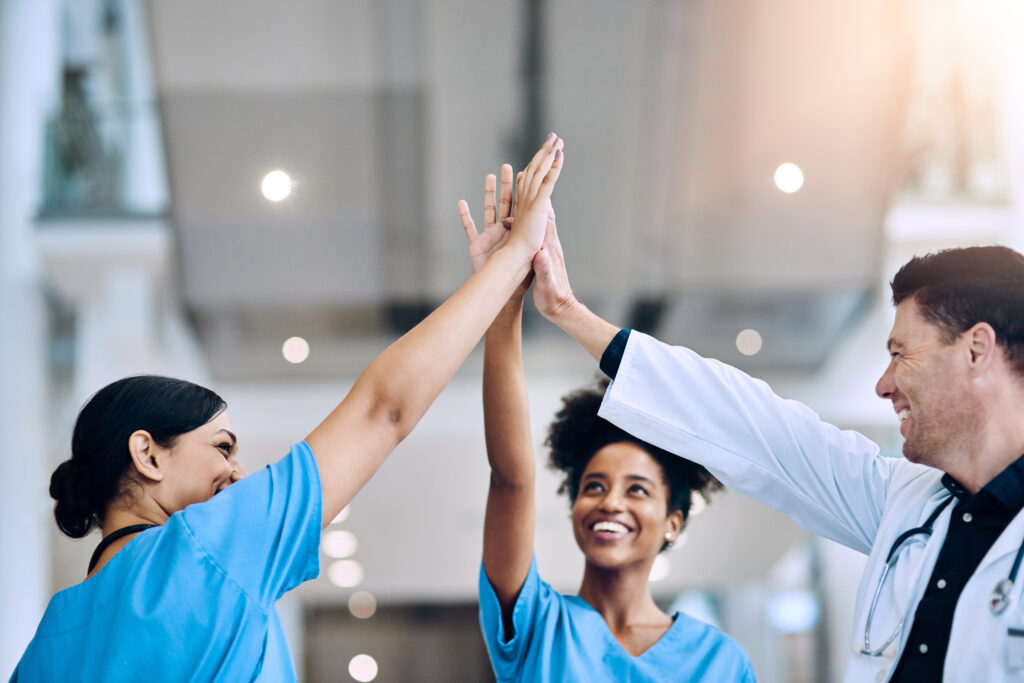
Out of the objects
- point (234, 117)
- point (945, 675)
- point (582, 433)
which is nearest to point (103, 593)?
point (945, 675)

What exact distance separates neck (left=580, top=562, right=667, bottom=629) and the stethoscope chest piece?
29.7 inches

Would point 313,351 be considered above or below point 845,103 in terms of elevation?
below

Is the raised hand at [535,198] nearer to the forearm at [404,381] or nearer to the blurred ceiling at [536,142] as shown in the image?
the forearm at [404,381]

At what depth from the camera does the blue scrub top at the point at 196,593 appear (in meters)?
1.15

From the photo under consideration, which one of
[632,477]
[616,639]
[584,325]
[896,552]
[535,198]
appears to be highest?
[535,198]

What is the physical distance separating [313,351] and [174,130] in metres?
1.43

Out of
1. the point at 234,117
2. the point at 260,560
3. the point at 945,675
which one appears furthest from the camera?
the point at 234,117

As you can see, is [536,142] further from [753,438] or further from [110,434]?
[110,434]

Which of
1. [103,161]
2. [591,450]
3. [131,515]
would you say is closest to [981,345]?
[591,450]

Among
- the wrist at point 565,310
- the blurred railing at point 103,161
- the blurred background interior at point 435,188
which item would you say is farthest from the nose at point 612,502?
the blurred railing at point 103,161

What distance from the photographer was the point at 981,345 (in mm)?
1464

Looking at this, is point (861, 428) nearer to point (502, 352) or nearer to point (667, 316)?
point (667, 316)

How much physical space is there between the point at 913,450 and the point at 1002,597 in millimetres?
258

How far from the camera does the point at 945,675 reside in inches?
51.2
